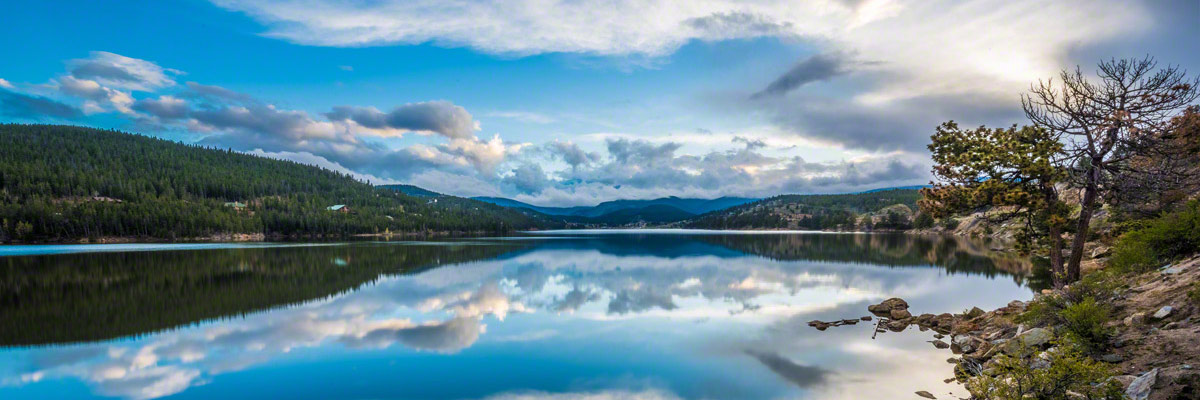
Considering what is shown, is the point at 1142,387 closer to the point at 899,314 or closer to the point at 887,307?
the point at 899,314

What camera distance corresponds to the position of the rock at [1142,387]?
7.33 meters

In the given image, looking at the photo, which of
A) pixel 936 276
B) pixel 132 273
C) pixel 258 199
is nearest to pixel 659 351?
pixel 936 276

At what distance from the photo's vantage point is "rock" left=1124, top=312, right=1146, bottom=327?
36.7 ft

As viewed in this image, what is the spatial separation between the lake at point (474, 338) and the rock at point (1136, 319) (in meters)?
3.81

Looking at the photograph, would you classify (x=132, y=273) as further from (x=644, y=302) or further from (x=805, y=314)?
(x=805, y=314)

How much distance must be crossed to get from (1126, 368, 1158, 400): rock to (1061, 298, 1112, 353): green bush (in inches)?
123

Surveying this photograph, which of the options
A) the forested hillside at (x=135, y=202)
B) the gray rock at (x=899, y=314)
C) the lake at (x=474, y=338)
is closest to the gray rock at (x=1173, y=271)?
the lake at (x=474, y=338)

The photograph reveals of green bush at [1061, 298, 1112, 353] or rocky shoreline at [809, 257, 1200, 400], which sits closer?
rocky shoreline at [809, 257, 1200, 400]

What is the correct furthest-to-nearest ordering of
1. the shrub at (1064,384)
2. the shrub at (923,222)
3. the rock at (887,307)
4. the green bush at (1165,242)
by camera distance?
the shrub at (923,222) < the rock at (887,307) < the green bush at (1165,242) < the shrub at (1064,384)

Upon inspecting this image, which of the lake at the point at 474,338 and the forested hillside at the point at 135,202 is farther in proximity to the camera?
the forested hillside at the point at 135,202

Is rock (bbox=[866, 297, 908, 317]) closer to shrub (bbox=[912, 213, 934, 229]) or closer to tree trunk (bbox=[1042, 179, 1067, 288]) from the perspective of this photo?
tree trunk (bbox=[1042, 179, 1067, 288])

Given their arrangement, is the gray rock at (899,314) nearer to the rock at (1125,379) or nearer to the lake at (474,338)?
the lake at (474,338)

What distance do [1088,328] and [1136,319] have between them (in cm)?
179

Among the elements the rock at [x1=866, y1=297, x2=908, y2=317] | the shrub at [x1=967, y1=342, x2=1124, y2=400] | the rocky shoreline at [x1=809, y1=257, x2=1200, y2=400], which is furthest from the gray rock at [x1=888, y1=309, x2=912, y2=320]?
the shrub at [x1=967, y1=342, x2=1124, y2=400]
